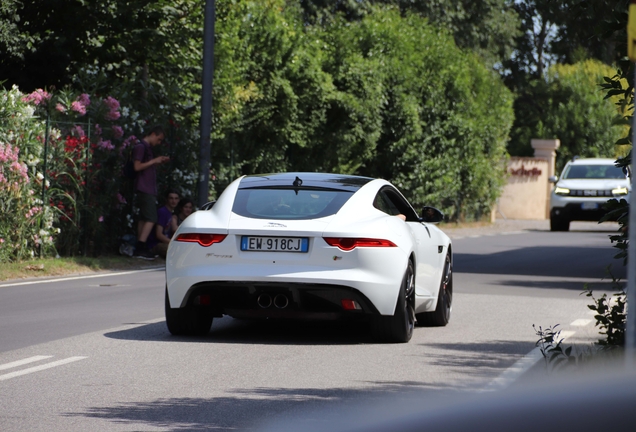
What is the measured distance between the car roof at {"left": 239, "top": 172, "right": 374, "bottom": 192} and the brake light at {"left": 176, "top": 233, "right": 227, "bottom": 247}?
0.79 meters

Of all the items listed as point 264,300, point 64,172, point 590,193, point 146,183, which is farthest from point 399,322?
point 590,193

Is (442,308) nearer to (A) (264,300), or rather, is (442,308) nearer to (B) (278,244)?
(A) (264,300)

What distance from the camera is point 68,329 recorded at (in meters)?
10.3

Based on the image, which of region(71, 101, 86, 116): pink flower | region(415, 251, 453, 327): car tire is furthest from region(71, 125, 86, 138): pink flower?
region(415, 251, 453, 327): car tire

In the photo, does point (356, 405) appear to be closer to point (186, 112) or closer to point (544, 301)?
point (544, 301)

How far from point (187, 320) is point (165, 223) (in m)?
9.29

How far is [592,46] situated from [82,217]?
51.4 metres

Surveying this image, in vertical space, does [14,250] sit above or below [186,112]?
below

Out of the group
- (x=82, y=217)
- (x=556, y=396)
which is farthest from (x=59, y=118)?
(x=556, y=396)

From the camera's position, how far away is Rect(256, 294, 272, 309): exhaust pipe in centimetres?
961

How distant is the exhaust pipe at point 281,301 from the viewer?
31.4 feet

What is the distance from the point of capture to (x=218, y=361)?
8656mm

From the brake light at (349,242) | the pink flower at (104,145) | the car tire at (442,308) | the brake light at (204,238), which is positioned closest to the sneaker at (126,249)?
the pink flower at (104,145)

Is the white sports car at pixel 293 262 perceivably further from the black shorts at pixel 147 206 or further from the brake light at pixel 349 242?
the black shorts at pixel 147 206
